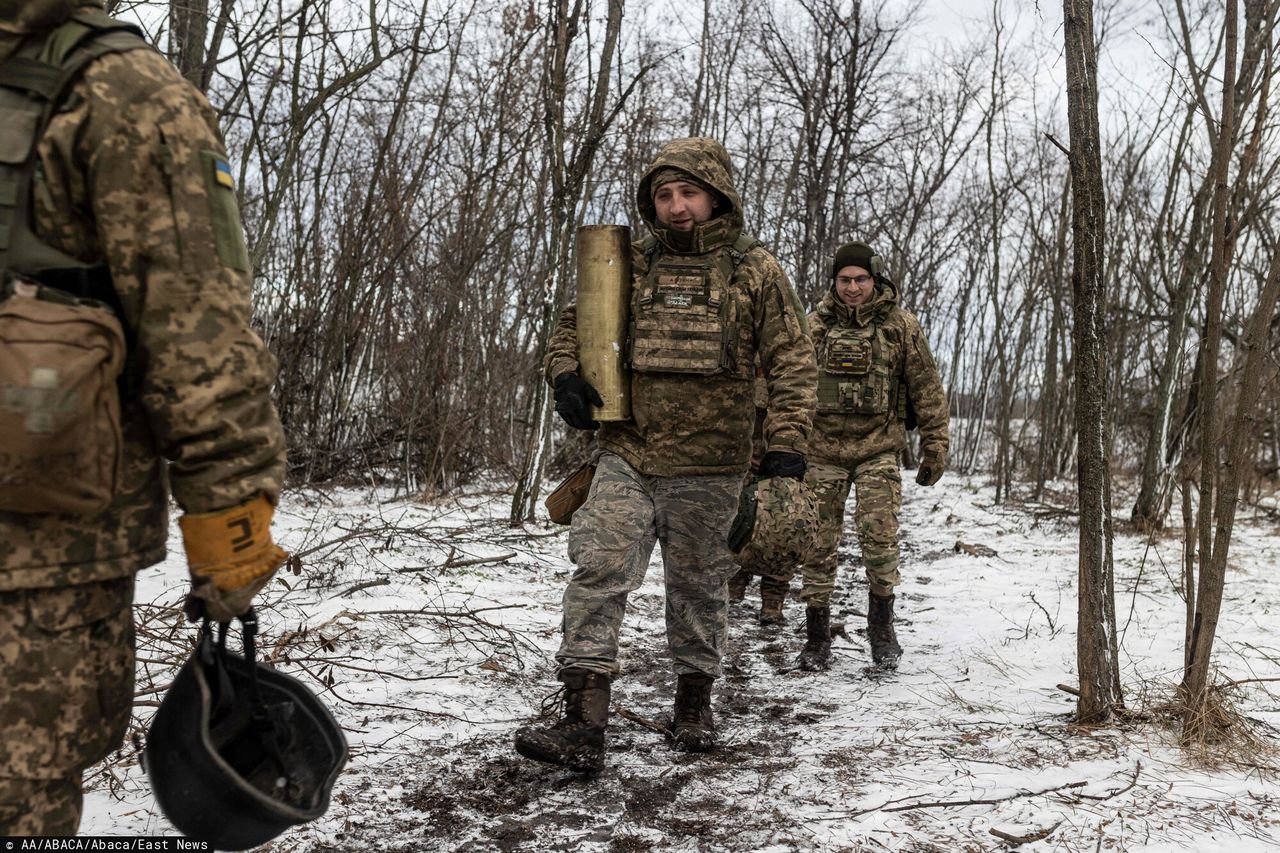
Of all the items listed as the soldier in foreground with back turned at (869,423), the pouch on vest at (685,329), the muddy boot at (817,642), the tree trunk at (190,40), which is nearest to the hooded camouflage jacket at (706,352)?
the pouch on vest at (685,329)

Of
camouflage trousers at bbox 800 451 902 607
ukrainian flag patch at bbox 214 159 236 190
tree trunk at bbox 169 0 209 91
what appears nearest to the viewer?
ukrainian flag patch at bbox 214 159 236 190

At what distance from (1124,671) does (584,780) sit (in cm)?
259

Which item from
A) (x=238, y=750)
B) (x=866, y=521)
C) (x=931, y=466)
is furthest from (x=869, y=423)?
(x=238, y=750)

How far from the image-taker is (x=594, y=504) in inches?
132

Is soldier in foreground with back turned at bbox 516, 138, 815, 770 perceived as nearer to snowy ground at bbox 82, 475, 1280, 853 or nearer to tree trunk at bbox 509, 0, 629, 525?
snowy ground at bbox 82, 475, 1280, 853

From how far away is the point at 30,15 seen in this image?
144 cm

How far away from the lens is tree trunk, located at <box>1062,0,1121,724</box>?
3.38 m

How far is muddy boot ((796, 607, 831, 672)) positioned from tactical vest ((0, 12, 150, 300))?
391cm

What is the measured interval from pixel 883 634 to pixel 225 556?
3.88m

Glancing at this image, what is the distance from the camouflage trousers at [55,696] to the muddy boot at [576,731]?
5.08 ft

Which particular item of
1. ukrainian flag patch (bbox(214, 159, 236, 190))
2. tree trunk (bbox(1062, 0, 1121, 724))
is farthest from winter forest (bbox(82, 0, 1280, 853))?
ukrainian flag patch (bbox(214, 159, 236, 190))

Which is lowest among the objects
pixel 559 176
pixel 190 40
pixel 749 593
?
pixel 749 593

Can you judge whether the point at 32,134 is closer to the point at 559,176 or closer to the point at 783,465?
the point at 783,465

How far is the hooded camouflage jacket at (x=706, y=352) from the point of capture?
11.3 feet
